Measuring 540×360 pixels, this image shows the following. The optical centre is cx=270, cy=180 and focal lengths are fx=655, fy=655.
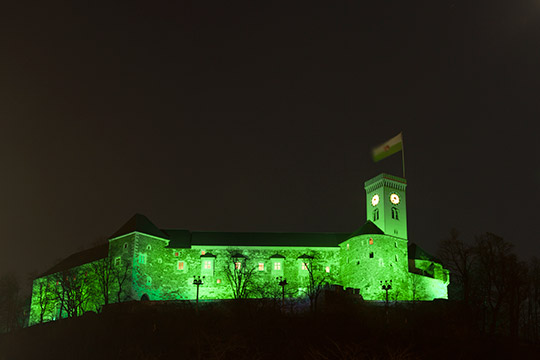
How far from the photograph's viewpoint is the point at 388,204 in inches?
3440

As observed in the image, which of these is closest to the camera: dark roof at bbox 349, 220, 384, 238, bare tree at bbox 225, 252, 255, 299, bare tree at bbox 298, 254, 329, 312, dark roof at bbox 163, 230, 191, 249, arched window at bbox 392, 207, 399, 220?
dark roof at bbox 349, 220, 384, 238

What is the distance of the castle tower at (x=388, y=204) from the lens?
85.8m

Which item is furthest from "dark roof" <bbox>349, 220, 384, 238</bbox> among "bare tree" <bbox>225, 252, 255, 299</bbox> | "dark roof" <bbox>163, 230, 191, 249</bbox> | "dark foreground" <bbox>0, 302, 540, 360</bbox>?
"dark roof" <bbox>163, 230, 191, 249</bbox>

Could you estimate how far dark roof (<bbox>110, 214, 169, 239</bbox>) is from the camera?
269 ft

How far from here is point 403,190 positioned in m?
90.1

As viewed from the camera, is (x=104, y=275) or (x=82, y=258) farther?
(x=82, y=258)

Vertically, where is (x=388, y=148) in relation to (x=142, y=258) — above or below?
above

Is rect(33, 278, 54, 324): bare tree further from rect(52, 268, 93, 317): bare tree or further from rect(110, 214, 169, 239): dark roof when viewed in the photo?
rect(110, 214, 169, 239): dark roof

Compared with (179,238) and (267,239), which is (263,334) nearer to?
(267,239)

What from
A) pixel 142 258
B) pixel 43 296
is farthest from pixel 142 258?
pixel 43 296

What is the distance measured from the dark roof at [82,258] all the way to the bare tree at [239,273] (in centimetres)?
1624

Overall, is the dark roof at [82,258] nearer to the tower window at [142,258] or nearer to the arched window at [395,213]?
the tower window at [142,258]

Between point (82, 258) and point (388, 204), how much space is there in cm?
4274

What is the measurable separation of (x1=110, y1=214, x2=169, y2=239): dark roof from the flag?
1186 inches
